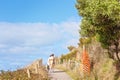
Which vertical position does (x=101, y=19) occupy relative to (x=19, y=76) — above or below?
above

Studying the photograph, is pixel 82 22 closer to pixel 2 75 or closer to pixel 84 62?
pixel 84 62

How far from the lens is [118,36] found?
32.3m

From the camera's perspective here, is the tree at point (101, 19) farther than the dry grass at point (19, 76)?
No

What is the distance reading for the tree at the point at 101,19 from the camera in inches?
1148

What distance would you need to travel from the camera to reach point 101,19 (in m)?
29.9

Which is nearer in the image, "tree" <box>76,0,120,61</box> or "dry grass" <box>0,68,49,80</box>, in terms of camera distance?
"tree" <box>76,0,120,61</box>

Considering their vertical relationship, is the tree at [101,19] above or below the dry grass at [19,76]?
above

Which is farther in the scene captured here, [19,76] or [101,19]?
[19,76]

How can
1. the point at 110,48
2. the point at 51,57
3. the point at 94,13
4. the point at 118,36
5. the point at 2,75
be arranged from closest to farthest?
the point at 94,13
the point at 118,36
the point at 110,48
the point at 2,75
the point at 51,57

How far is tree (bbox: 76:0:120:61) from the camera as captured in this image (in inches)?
1148

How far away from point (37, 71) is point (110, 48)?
13.2m

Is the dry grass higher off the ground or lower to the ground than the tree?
lower

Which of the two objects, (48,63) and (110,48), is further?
(48,63)

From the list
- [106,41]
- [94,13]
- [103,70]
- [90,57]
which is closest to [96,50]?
[90,57]
